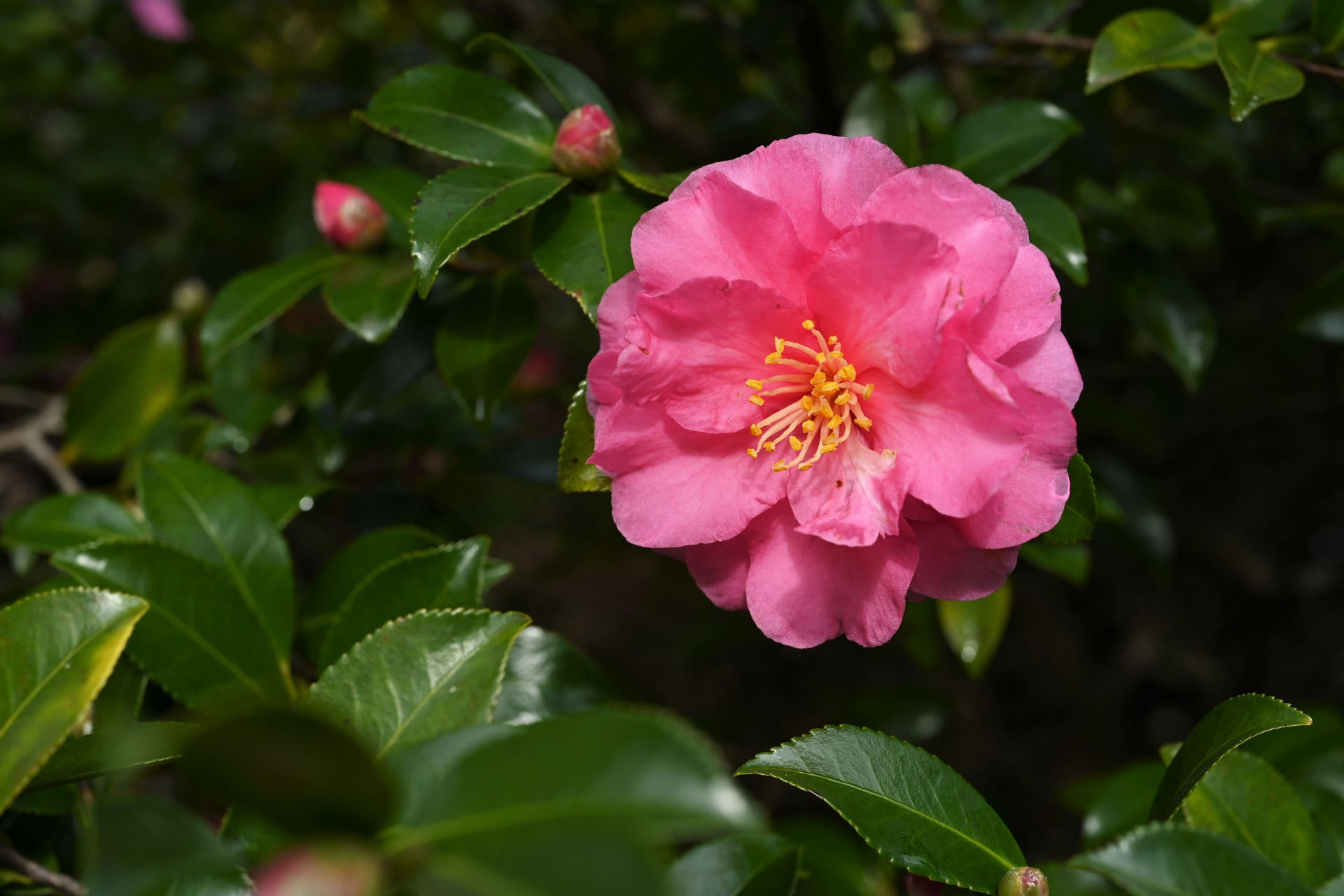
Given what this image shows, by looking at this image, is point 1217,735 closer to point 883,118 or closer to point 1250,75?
point 1250,75

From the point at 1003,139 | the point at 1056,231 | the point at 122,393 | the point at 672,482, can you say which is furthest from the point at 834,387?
the point at 122,393

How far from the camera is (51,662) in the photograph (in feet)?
2.06

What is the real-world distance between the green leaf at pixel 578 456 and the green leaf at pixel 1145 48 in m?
0.51

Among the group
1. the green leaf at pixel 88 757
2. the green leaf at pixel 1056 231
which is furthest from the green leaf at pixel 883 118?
the green leaf at pixel 88 757

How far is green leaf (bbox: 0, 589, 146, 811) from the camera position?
58 centimetres

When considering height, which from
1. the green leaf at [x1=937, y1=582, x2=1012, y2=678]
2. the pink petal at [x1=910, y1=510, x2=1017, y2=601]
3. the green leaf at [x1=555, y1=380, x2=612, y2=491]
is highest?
the green leaf at [x1=555, y1=380, x2=612, y2=491]

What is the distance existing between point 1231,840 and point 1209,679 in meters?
1.65

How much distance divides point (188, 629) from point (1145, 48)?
0.94m

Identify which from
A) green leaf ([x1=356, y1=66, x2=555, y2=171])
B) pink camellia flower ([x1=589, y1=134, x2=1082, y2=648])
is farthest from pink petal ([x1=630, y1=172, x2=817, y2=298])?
green leaf ([x1=356, y1=66, x2=555, y2=171])

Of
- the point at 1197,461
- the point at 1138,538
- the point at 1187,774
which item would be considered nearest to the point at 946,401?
the point at 1187,774

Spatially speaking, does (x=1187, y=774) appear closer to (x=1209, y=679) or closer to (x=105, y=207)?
(x=1209, y=679)

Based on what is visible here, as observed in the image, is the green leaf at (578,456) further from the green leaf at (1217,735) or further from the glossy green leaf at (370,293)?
the green leaf at (1217,735)

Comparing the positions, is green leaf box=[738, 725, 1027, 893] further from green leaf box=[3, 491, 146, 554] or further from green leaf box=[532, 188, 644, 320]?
green leaf box=[3, 491, 146, 554]

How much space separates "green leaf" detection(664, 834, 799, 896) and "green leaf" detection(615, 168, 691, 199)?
0.48 m
